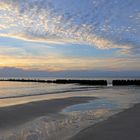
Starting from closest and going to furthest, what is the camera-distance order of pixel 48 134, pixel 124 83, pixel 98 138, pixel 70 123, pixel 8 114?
pixel 98 138, pixel 48 134, pixel 70 123, pixel 8 114, pixel 124 83

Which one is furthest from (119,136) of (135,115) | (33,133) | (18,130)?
(135,115)

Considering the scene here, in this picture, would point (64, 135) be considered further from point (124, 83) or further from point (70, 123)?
point (124, 83)

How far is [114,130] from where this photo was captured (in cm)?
1215

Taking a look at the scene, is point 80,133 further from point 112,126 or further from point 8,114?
point 8,114

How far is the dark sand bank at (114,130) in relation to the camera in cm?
1083

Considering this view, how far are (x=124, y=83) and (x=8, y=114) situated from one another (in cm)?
5872

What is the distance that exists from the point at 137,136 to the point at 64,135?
2.80m

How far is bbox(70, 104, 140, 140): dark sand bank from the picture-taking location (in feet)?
35.5

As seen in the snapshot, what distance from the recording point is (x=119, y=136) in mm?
10953

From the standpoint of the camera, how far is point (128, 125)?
13.3 m

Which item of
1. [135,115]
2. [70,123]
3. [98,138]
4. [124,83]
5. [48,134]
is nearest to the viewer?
[98,138]

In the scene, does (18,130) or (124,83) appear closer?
(18,130)

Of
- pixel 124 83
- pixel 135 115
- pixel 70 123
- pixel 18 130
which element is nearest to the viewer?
pixel 18 130

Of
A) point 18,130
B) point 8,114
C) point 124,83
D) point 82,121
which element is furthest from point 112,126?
point 124,83
